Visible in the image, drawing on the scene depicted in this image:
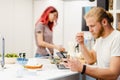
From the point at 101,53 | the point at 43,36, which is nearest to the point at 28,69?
the point at 101,53

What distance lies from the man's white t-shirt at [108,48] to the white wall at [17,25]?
171 cm

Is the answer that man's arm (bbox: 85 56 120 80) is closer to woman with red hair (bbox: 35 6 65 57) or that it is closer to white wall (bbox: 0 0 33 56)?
woman with red hair (bbox: 35 6 65 57)

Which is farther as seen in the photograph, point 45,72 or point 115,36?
point 45,72

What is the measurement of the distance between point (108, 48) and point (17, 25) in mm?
2079

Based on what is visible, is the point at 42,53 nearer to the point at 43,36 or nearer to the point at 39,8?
the point at 43,36

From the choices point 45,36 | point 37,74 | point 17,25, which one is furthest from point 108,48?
point 17,25

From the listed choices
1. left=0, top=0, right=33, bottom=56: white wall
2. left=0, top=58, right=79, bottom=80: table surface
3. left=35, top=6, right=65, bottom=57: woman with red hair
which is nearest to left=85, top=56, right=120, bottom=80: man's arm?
left=0, top=58, right=79, bottom=80: table surface

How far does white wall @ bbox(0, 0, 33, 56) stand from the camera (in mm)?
3590

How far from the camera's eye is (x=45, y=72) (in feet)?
6.89

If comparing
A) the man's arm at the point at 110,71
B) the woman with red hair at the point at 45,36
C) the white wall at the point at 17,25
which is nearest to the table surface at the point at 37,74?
the man's arm at the point at 110,71

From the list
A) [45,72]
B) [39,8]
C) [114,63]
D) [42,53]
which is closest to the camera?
[114,63]

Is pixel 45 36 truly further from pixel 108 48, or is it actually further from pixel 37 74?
pixel 108 48

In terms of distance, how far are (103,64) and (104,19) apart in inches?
13.7

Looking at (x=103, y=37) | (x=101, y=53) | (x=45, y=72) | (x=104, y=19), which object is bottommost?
(x=45, y=72)
